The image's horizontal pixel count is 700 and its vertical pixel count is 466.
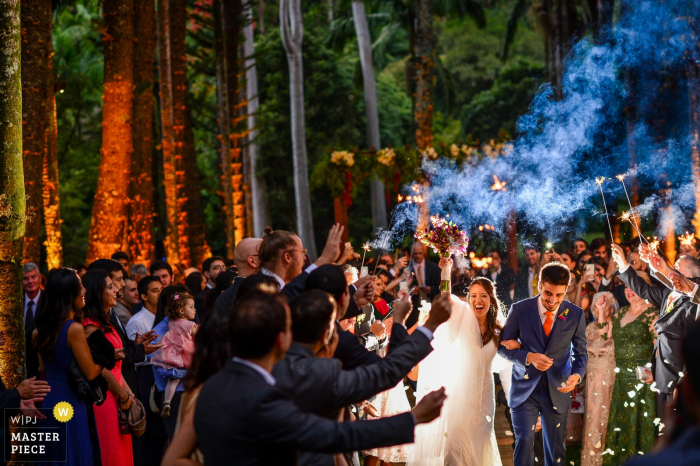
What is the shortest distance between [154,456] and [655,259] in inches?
203

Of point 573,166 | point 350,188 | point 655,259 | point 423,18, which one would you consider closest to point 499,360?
point 655,259

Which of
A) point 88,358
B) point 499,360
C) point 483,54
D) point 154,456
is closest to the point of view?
point 88,358

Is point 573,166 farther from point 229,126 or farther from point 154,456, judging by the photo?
point 154,456

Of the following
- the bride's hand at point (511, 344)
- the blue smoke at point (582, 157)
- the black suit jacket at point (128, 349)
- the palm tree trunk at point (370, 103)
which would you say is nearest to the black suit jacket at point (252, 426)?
the black suit jacket at point (128, 349)

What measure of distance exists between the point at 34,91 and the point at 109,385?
592cm

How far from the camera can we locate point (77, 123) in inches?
1131

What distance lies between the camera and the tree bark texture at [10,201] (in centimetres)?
564

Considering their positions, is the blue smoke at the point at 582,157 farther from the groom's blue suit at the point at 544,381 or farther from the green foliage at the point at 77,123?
the green foliage at the point at 77,123

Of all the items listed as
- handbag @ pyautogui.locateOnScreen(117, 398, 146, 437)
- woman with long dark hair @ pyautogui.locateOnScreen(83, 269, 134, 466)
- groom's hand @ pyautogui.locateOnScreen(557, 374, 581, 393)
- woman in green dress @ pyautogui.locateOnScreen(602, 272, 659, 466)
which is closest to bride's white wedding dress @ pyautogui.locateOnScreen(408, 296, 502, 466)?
groom's hand @ pyautogui.locateOnScreen(557, 374, 581, 393)

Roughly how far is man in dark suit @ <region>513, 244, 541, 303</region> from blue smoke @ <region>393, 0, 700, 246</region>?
1523 mm

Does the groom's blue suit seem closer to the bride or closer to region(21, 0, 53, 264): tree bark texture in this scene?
the bride

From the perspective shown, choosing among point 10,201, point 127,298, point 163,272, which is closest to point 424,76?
point 163,272

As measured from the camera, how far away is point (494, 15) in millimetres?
46438

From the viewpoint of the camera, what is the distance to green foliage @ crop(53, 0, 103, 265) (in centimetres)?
2770
